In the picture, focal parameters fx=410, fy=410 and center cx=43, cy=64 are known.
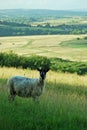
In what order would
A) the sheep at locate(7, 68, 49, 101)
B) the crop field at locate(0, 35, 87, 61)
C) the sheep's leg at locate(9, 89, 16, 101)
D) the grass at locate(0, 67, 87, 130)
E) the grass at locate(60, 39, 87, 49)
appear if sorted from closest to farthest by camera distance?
the grass at locate(0, 67, 87, 130)
the sheep's leg at locate(9, 89, 16, 101)
the sheep at locate(7, 68, 49, 101)
the crop field at locate(0, 35, 87, 61)
the grass at locate(60, 39, 87, 49)

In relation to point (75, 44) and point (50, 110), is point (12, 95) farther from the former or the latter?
point (75, 44)

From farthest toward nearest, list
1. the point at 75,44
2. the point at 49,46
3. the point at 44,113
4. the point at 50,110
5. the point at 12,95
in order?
1. the point at 75,44
2. the point at 49,46
3. the point at 12,95
4. the point at 50,110
5. the point at 44,113

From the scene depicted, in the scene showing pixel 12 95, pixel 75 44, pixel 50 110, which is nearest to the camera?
pixel 50 110

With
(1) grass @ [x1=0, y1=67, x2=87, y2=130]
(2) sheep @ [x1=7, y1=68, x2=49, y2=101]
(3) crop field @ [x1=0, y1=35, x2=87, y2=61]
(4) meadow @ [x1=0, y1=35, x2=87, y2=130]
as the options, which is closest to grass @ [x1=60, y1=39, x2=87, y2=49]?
(3) crop field @ [x1=0, y1=35, x2=87, y2=61]

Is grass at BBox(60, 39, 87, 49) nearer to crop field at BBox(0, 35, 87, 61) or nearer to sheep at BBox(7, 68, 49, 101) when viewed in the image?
crop field at BBox(0, 35, 87, 61)

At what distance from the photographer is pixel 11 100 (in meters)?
12.9

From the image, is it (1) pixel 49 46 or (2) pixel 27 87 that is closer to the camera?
(2) pixel 27 87

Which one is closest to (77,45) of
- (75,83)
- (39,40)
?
(39,40)

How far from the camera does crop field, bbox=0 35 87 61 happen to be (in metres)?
107

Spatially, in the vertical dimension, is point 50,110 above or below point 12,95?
above

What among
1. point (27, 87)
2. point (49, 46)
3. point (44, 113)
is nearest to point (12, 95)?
point (27, 87)

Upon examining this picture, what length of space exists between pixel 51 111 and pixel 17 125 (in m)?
1.99

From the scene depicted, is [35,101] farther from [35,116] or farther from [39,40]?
[39,40]

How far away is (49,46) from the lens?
12219 cm
